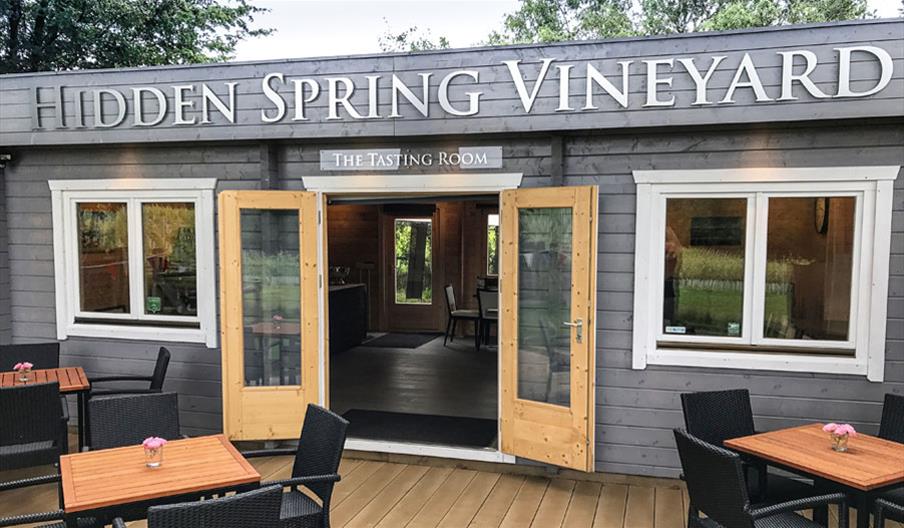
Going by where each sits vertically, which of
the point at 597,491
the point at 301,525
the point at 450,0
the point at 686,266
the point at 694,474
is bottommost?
the point at 597,491

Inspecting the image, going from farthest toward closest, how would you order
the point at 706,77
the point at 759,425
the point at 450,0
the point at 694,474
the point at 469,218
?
the point at 450,0
the point at 469,218
the point at 759,425
the point at 706,77
the point at 694,474

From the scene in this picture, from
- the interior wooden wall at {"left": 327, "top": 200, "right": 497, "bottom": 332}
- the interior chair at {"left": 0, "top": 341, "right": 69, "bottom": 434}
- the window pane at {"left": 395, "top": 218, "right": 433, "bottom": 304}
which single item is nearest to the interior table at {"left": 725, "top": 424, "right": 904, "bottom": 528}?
the interior chair at {"left": 0, "top": 341, "right": 69, "bottom": 434}

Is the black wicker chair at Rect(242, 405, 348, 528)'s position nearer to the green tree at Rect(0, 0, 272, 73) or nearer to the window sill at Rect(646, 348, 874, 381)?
the window sill at Rect(646, 348, 874, 381)

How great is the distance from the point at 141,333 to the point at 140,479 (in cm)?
311

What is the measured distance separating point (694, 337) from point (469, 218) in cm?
635

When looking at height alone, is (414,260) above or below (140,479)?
above

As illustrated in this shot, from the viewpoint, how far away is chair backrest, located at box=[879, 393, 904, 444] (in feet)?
11.3

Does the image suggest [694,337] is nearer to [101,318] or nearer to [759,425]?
[759,425]

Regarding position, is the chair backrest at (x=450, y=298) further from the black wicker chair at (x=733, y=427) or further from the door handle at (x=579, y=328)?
the black wicker chair at (x=733, y=427)

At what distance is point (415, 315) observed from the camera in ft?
35.6

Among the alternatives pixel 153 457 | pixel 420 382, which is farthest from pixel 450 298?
pixel 153 457

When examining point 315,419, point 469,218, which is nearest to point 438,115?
point 315,419

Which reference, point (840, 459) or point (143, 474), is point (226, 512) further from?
point (840, 459)

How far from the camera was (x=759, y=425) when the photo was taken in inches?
169
